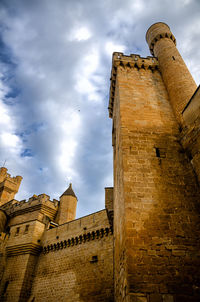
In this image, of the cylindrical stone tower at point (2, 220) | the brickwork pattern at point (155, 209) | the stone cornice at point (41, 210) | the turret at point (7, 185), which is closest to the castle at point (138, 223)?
the brickwork pattern at point (155, 209)

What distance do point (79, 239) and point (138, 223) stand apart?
27.0 feet

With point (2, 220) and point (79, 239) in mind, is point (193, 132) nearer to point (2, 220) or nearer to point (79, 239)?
point (79, 239)

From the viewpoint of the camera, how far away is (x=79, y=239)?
12188mm

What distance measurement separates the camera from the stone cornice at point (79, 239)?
36.6 ft

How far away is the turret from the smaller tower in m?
8.59

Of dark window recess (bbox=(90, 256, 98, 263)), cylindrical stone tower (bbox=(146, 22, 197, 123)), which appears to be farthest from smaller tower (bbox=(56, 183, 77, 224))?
cylindrical stone tower (bbox=(146, 22, 197, 123))

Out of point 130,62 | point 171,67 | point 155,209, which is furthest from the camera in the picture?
point 130,62

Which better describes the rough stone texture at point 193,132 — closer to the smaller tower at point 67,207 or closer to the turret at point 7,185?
the smaller tower at point 67,207

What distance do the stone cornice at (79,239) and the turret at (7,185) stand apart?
42.5 ft

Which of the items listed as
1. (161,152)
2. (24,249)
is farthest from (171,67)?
(24,249)

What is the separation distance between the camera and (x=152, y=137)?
7.20 meters

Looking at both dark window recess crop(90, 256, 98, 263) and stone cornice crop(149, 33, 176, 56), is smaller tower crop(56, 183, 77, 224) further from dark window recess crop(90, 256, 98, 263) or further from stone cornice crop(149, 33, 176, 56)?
stone cornice crop(149, 33, 176, 56)

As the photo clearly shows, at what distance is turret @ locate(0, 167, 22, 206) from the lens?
24469 millimetres

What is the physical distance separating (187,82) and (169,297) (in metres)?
8.41
